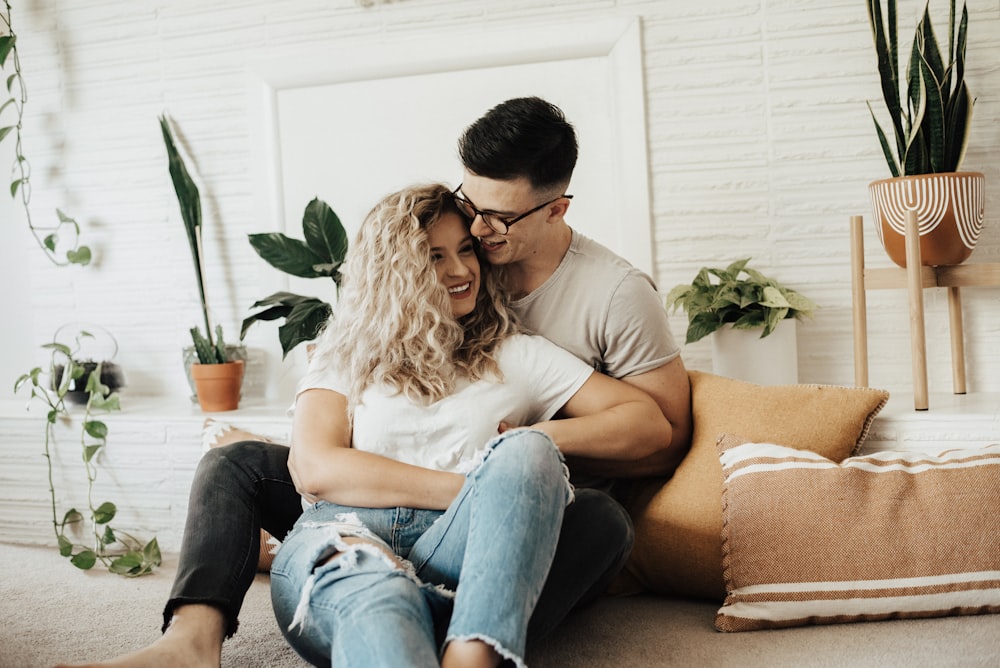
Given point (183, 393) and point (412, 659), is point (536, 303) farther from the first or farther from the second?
point (183, 393)

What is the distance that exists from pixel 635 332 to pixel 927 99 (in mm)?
871

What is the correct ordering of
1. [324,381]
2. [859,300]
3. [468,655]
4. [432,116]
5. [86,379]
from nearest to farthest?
1. [468,655]
2. [324,381]
3. [859,300]
4. [432,116]
5. [86,379]

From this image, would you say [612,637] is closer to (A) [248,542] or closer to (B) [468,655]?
(B) [468,655]

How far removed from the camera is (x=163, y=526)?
2.56m

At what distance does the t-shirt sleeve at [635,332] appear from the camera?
1813 mm

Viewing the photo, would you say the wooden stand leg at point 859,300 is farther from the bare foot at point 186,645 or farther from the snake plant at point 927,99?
the bare foot at point 186,645

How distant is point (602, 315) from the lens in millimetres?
1830

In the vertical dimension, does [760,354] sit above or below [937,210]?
below

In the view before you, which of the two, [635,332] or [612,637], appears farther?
[635,332]

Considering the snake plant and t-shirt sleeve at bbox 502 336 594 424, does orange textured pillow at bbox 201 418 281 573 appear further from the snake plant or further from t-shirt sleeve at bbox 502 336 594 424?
the snake plant

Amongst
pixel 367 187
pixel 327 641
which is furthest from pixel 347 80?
pixel 327 641

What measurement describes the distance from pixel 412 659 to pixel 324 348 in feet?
2.44

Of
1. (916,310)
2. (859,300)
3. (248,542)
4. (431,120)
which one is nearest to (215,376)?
(431,120)

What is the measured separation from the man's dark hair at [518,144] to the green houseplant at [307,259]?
0.73 m
